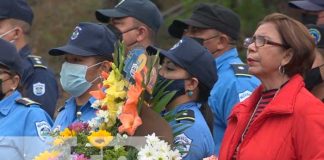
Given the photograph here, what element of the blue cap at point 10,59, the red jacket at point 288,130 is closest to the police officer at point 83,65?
the blue cap at point 10,59

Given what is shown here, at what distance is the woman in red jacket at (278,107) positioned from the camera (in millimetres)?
4441

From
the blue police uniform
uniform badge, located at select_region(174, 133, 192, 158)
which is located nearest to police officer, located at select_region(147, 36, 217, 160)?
uniform badge, located at select_region(174, 133, 192, 158)

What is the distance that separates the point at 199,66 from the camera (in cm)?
568

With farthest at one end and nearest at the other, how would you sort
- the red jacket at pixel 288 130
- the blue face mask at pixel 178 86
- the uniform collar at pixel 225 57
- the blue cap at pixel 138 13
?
the blue cap at pixel 138 13, the uniform collar at pixel 225 57, the blue face mask at pixel 178 86, the red jacket at pixel 288 130

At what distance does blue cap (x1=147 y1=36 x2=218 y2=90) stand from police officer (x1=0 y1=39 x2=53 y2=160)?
2.62 feet

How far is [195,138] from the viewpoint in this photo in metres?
5.27

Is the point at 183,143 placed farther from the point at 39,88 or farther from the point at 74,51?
the point at 39,88

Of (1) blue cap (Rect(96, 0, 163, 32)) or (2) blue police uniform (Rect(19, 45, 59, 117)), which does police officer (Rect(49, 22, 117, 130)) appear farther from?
(1) blue cap (Rect(96, 0, 163, 32))

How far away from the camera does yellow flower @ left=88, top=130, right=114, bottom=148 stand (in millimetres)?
4625

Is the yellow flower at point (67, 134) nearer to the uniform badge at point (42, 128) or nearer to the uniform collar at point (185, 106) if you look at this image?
the uniform badge at point (42, 128)

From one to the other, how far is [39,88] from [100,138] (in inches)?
76.5

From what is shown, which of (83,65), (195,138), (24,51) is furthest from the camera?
(24,51)

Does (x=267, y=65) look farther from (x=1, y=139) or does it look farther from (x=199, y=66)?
(x=1, y=139)

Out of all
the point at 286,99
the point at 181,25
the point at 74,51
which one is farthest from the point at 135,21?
the point at 286,99
